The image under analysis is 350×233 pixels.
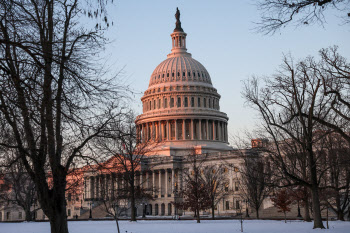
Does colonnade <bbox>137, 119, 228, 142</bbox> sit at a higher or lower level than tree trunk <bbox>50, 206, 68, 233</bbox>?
higher

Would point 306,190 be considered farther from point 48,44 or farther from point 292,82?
point 48,44

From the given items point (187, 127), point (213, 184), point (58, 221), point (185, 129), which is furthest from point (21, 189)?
point (187, 127)

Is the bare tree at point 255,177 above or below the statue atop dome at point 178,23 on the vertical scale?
below

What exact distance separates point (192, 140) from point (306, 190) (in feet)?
318

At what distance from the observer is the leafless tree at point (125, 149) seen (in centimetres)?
2294

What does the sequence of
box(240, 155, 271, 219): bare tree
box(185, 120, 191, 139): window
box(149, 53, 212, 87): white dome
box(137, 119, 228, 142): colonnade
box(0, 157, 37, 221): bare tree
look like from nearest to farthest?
box(240, 155, 271, 219): bare tree → box(0, 157, 37, 221): bare tree → box(137, 119, 228, 142): colonnade → box(185, 120, 191, 139): window → box(149, 53, 212, 87): white dome

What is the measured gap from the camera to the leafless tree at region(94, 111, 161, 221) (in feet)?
75.3

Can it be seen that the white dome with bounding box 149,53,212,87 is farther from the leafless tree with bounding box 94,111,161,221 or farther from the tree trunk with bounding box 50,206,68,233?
the tree trunk with bounding box 50,206,68,233

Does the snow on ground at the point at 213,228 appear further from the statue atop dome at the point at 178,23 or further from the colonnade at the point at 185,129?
the statue atop dome at the point at 178,23

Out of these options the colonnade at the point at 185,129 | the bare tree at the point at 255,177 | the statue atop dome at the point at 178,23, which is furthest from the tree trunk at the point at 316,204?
the statue atop dome at the point at 178,23

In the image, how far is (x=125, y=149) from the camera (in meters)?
60.9

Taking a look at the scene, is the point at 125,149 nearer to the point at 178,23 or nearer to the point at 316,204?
the point at 316,204

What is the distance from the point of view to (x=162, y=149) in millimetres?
145500

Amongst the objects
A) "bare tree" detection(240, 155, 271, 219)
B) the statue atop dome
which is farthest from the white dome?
"bare tree" detection(240, 155, 271, 219)
